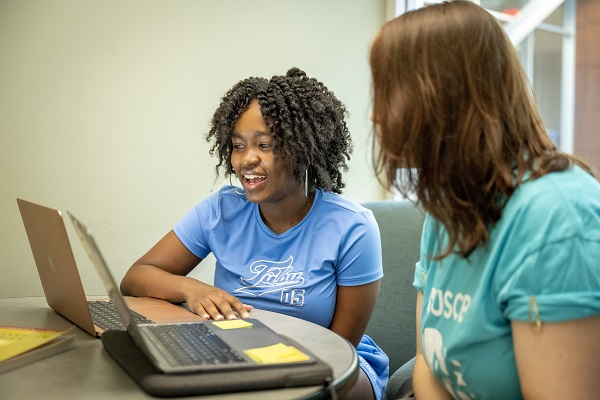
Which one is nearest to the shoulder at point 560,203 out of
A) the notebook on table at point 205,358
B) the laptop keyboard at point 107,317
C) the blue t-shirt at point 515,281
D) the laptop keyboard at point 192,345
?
the blue t-shirt at point 515,281

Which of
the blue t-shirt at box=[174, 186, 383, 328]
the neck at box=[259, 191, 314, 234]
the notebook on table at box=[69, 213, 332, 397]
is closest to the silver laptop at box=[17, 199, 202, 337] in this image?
the notebook on table at box=[69, 213, 332, 397]

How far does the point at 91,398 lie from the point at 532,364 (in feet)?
2.04

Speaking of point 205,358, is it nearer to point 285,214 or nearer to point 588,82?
point 285,214

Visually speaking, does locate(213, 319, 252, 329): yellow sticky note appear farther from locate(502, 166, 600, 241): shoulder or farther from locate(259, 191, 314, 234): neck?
locate(502, 166, 600, 241): shoulder

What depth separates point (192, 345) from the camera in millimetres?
1205

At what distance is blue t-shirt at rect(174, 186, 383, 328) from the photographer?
5.79 ft

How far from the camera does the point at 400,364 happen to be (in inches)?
85.4

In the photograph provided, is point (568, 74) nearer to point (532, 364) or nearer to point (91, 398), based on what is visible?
point (532, 364)

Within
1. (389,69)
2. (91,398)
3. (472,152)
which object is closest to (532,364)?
(472,152)

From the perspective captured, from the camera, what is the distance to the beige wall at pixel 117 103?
7.11 ft

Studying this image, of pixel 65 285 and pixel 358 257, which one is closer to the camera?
pixel 65 285

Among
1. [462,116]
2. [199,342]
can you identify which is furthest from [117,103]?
[462,116]

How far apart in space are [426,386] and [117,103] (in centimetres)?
143

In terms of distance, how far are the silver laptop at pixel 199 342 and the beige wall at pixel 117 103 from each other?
39.7 inches
